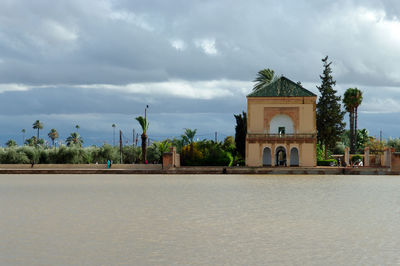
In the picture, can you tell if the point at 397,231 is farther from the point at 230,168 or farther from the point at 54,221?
the point at 230,168

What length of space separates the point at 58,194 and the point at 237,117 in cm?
3076

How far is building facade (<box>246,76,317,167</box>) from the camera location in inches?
1732

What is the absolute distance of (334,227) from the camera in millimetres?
11359

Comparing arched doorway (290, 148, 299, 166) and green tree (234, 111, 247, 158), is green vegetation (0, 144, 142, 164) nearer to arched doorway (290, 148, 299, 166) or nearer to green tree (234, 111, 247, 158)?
green tree (234, 111, 247, 158)

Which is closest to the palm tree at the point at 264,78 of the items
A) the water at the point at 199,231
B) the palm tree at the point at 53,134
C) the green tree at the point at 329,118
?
the green tree at the point at 329,118

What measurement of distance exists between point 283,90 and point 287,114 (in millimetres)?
2129

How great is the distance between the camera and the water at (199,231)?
8.18 meters

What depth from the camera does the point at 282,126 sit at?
45.2 m

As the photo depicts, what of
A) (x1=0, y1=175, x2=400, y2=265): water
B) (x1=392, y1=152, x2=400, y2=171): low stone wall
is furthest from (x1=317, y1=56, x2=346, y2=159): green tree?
(x1=0, y1=175, x2=400, y2=265): water

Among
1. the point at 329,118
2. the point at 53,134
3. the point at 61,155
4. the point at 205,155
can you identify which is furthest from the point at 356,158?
the point at 53,134

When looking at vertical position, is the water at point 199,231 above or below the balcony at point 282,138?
below

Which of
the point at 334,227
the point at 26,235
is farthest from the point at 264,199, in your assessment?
the point at 26,235

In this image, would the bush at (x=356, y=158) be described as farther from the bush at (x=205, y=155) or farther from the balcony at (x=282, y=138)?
the bush at (x=205, y=155)

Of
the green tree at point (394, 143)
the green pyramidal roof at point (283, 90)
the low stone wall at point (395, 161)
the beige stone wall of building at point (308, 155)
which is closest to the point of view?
the low stone wall at point (395, 161)
